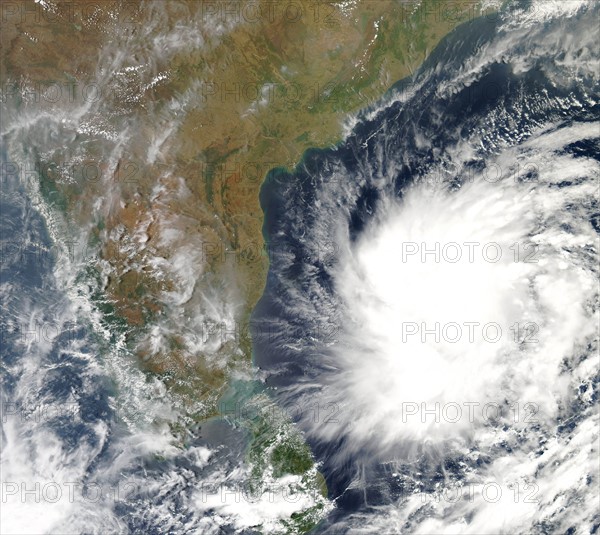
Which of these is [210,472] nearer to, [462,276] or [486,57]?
[462,276]

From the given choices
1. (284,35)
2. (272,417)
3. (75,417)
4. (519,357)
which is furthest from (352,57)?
(75,417)

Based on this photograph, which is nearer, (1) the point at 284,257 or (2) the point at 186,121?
(2) the point at 186,121

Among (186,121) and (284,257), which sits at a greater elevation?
(186,121)
